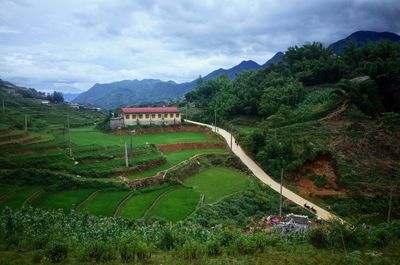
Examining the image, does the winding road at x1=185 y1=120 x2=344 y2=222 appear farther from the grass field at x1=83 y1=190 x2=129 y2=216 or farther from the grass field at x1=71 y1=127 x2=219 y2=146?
the grass field at x1=83 y1=190 x2=129 y2=216

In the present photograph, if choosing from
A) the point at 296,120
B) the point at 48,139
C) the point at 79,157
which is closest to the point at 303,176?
the point at 296,120

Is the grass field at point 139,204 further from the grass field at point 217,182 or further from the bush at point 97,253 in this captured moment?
the bush at point 97,253

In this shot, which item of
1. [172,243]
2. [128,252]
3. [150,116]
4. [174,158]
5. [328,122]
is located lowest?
[172,243]

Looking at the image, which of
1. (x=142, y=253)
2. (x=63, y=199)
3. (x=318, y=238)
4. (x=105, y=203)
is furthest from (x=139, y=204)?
(x=318, y=238)

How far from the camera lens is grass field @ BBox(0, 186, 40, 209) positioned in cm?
2400

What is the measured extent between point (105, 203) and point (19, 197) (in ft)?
21.0

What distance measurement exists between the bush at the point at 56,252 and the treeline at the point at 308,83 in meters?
40.9

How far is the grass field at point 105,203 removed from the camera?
958 inches

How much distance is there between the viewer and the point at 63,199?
1016 inches

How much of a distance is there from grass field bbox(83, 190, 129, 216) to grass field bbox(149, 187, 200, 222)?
3005 mm

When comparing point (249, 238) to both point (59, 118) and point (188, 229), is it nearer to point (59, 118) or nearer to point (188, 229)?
point (188, 229)

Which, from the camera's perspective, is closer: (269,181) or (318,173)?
(318,173)

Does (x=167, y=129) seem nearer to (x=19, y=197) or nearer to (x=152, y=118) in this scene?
(x=152, y=118)

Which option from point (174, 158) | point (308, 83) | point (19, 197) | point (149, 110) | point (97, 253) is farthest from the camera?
point (308, 83)
